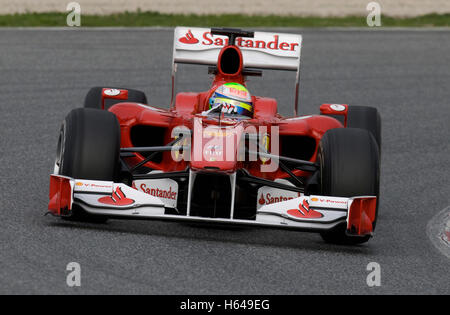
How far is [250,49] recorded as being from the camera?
962cm

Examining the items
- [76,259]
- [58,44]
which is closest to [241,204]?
[76,259]

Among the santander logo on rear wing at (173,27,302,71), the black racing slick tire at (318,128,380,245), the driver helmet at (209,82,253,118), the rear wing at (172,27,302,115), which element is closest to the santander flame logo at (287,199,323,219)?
the black racing slick tire at (318,128,380,245)

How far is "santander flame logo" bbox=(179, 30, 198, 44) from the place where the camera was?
9.58m

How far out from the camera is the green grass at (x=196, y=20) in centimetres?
2134

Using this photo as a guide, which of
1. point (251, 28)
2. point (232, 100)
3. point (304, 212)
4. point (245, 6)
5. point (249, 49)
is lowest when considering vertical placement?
point (304, 212)

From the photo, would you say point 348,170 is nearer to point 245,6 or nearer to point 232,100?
point 232,100

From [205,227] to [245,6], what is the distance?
17975mm

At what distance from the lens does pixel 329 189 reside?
730 centimetres

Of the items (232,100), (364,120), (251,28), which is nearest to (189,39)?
(232,100)

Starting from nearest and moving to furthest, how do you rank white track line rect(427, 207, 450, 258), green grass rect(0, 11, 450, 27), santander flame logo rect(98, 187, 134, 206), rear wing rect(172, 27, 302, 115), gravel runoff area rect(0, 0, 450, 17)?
1. santander flame logo rect(98, 187, 134, 206)
2. white track line rect(427, 207, 450, 258)
3. rear wing rect(172, 27, 302, 115)
4. green grass rect(0, 11, 450, 27)
5. gravel runoff area rect(0, 0, 450, 17)

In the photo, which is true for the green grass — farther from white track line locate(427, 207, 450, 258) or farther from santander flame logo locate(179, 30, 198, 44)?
white track line locate(427, 207, 450, 258)

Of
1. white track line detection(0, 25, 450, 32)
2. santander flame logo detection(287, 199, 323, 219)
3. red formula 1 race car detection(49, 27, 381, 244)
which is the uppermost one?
white track line detection(0, 25, 450, 32)

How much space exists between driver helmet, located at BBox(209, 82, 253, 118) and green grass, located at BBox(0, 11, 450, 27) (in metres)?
12.8

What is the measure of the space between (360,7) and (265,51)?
1713 centimetres
